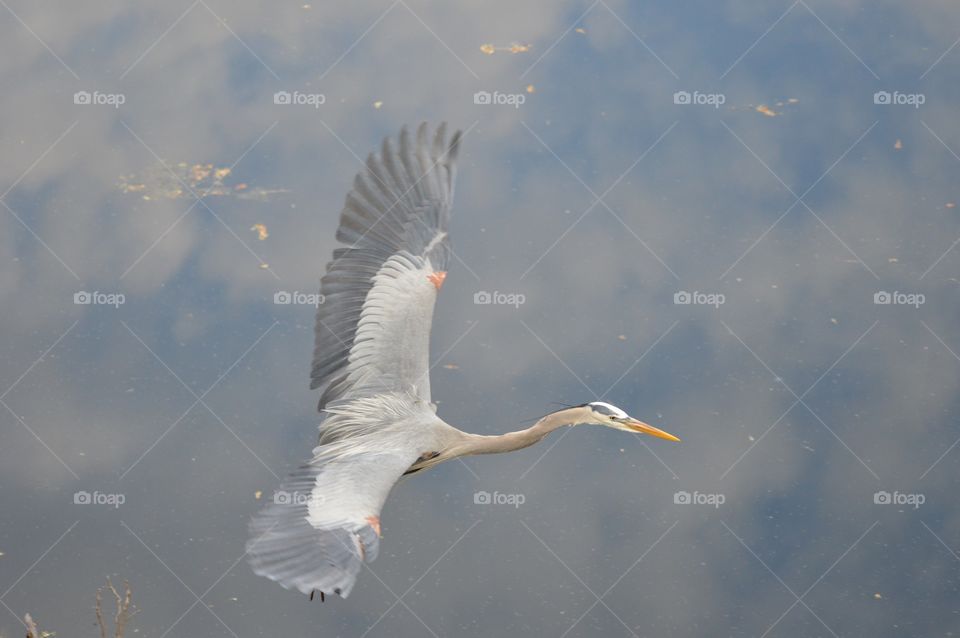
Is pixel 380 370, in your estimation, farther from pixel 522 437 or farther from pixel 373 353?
pixel 522 437

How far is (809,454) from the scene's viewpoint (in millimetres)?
5449

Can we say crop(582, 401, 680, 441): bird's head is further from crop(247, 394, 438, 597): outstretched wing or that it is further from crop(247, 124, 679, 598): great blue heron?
crop(247, 394, 438, 597): outstretched wing

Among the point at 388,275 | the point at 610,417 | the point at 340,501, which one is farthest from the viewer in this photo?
the point at 388,275

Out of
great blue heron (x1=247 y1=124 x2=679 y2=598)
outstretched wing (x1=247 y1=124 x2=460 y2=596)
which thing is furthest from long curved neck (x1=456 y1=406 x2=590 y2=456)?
outstretched wing (x1=247 y1=124 x2=460 y2=596)

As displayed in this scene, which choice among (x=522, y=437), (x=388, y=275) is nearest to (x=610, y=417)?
(x=522, y=437)

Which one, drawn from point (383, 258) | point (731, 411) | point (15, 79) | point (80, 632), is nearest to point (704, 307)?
point (731, 411)

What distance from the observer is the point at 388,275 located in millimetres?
4777

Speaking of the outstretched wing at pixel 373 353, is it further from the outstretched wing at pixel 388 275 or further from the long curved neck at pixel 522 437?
the long curved neck at pixel 522 437

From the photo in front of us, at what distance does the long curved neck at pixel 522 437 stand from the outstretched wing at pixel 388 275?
21 cm

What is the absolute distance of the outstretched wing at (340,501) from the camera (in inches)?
154

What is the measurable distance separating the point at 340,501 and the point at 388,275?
888mm

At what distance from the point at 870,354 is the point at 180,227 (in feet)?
9.14

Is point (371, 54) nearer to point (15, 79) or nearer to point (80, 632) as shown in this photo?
point (15, 79)

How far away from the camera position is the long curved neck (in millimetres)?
4609
